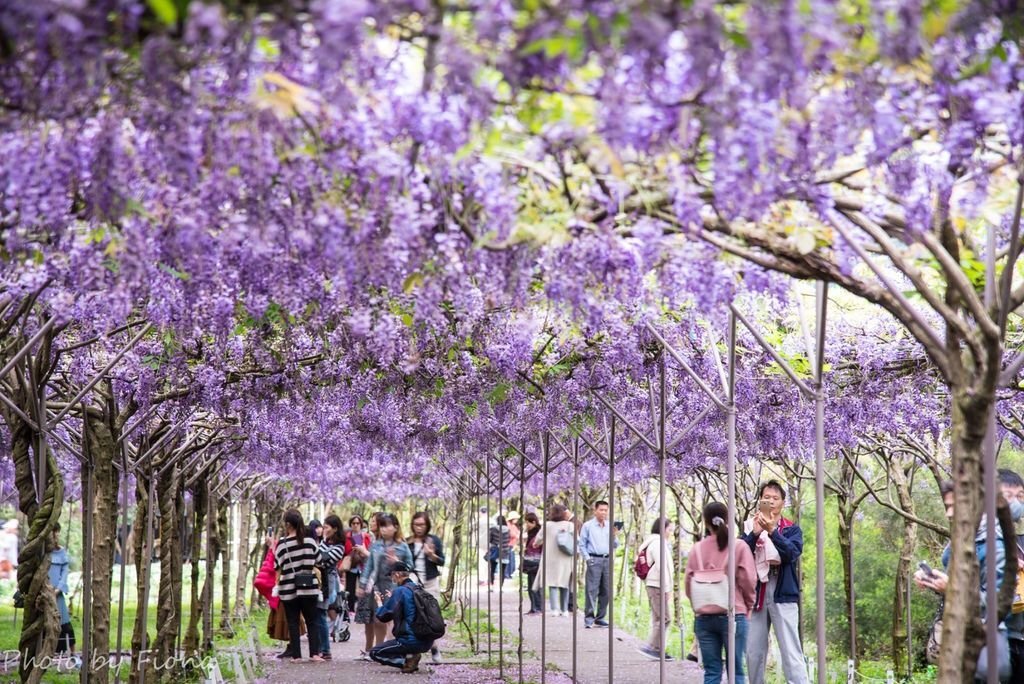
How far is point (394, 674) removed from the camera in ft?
40.1

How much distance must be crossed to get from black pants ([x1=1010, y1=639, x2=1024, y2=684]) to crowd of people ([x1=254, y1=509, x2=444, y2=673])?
6.56m

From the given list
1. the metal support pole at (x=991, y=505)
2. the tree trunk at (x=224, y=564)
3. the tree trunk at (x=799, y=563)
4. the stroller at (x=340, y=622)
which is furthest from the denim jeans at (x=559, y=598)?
the metal support pole at (x=991, y=505)

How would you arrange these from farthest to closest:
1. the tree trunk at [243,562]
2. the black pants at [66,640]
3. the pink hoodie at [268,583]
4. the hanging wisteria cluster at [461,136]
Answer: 1. the tree trunk at [243,562]
2. the black pants at [66,640]
3. the pink hoodie at [268,583]
4. the hanging wisteria cluster at [461,136]

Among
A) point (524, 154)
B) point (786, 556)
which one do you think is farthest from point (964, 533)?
point (786, 556)

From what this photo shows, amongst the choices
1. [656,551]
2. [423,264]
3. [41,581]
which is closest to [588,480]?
[656,551]

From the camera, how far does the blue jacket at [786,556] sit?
8.32m

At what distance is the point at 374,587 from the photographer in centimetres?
1313

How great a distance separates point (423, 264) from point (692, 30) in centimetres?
175

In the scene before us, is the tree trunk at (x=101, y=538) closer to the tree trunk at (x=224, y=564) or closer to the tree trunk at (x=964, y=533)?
the tree trunk at (x=964, y=533)

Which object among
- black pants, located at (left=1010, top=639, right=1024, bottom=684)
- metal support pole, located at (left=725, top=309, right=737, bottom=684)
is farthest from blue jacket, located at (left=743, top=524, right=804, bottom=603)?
black pants, located at (left=1010, top=639, right=1024, bottom=684)

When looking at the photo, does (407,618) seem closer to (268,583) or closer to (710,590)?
(268,583)

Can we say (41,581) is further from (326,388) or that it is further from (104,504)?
(326,388)

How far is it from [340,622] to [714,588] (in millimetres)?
9585

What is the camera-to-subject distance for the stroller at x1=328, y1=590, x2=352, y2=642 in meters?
16.6
